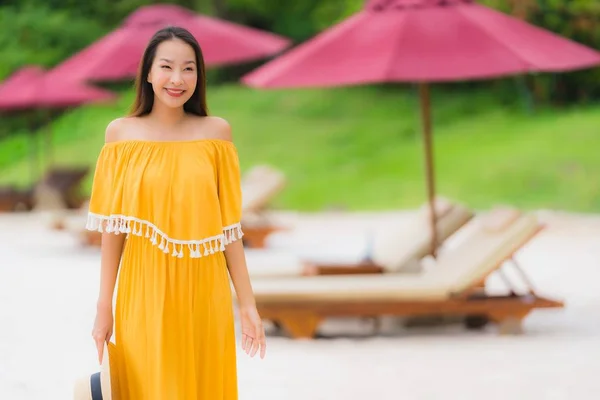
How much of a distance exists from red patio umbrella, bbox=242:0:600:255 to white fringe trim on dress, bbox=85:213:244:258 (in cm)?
455

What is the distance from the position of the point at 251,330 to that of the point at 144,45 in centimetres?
943

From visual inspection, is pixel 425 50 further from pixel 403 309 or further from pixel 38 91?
pixel 38 91

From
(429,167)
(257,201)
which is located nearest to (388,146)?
(257,201)

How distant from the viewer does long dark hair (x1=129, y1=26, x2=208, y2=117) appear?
12.7ft

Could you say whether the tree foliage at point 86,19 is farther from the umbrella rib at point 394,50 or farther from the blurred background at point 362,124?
the umbrella rib at point 394,50

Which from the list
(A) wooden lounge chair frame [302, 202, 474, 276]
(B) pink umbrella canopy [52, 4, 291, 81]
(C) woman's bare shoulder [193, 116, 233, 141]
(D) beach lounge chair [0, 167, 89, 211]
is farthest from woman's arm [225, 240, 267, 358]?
(D) beach lounge chair [0, 167, 89, 211]

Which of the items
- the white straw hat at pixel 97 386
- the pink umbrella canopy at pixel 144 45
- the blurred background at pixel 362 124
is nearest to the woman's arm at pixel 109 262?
the white straw hat at pixel 97 386

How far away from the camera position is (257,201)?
14633 millimetres

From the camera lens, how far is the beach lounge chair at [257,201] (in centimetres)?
1438

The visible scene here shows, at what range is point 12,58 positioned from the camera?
33.3 meters

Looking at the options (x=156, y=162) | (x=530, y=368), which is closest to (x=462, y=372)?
(x=530, y=368)

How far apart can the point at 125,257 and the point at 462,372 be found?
3.63 m

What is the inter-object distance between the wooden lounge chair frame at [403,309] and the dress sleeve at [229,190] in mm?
4336

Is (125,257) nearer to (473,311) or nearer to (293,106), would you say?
(473,311)
